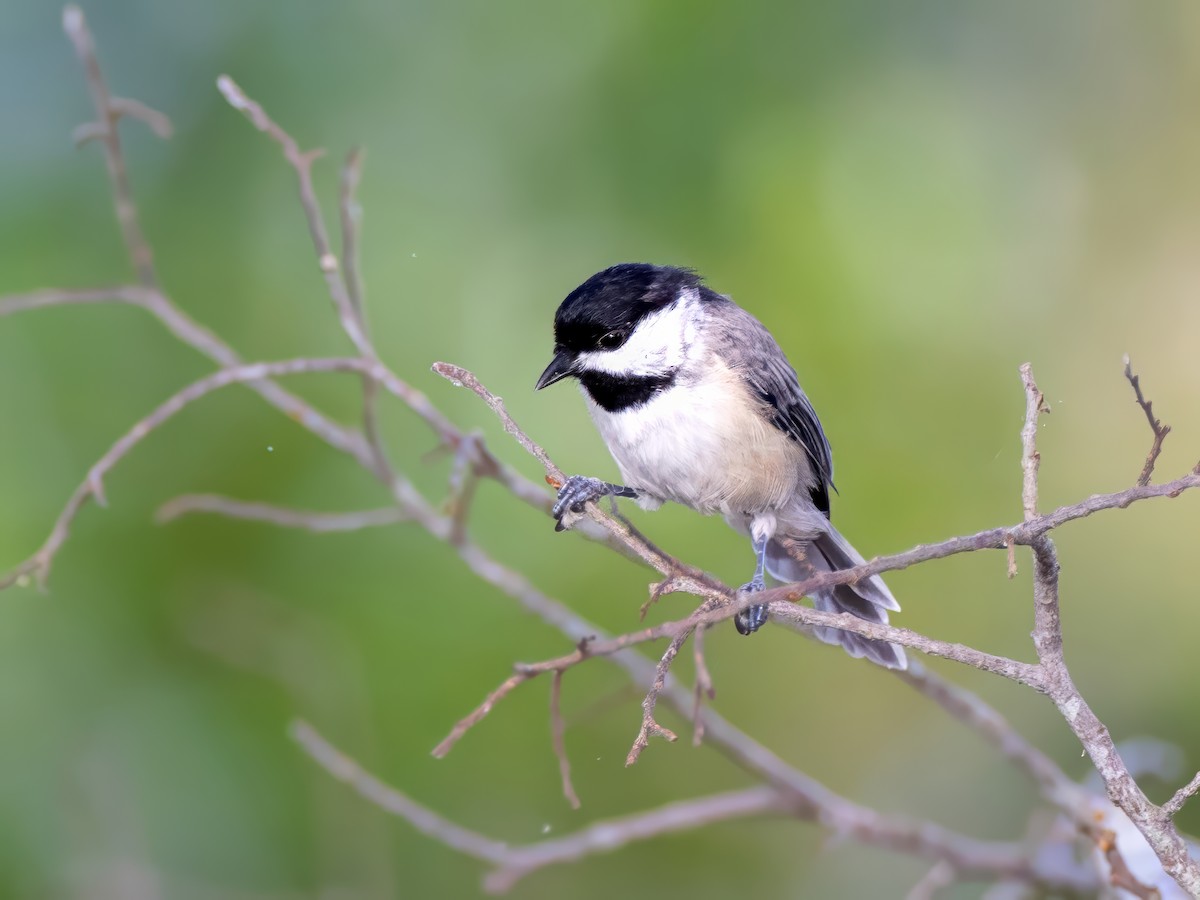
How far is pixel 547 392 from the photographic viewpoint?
3637mm

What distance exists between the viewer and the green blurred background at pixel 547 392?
141 inches

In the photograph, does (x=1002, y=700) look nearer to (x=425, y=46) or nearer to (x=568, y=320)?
(x=568, y=320)

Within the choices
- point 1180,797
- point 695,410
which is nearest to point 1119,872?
point 1180,797

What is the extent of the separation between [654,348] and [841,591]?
2.62 feet

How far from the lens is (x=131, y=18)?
4031 mm

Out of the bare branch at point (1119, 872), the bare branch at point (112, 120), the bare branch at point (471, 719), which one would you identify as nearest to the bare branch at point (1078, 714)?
the bare branch at point (1119, 872)

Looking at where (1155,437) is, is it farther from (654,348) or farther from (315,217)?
(315,217)

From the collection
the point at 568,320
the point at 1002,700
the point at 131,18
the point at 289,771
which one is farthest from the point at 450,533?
the point at 131,18

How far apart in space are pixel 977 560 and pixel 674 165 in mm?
1594

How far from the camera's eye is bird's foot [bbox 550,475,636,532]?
2584 millimetres

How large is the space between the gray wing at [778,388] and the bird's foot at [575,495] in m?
0.43

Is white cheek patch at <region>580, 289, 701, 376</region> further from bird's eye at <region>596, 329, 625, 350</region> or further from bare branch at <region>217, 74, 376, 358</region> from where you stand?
bare branch at <region>217, 74, 376, 358</region>

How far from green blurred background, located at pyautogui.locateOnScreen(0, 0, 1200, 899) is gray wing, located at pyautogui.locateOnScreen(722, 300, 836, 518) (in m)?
0.50

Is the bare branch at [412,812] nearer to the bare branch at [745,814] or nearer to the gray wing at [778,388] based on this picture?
the bare branch at [745,814]
